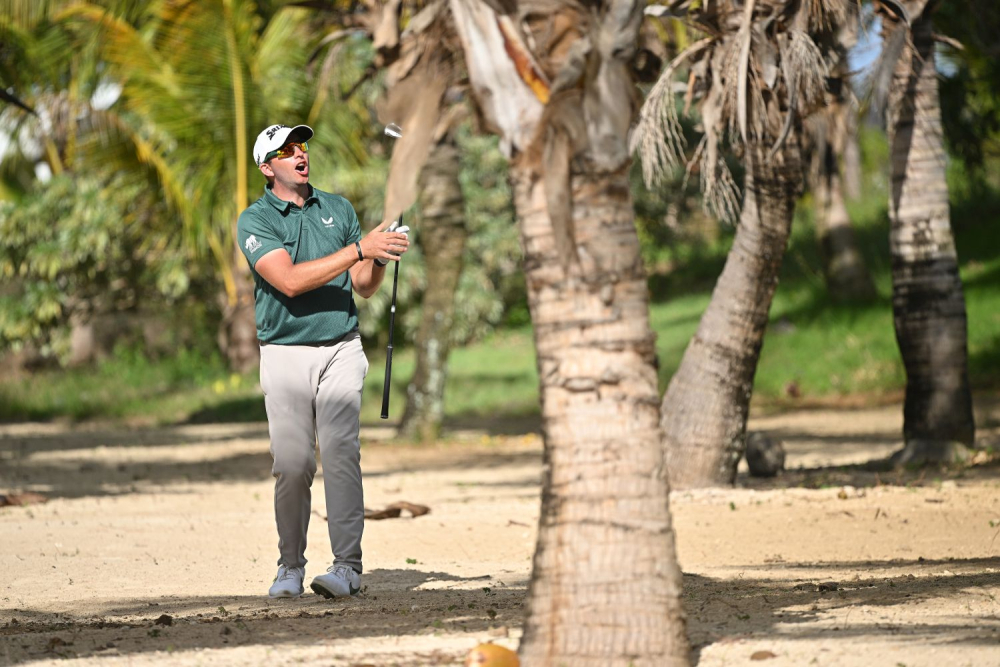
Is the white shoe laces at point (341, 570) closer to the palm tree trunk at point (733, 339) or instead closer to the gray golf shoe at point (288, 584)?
the gray golf shoe at point (288, 584)

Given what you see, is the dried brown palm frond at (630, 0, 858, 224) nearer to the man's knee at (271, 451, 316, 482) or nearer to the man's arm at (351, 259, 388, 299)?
the man's arm at (351, 259, 388, 299)

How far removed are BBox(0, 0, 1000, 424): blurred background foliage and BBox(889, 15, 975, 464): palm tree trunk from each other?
66.6 inches

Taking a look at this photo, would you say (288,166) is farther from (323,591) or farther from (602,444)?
(602,444)

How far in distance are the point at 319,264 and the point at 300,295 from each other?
25cm

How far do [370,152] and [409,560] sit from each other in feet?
58.5

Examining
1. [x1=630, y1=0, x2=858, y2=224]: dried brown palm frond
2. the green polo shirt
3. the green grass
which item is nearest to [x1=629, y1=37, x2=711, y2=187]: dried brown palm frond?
[x1=630, y1=0, x2=858, y2=224]: dried brown palm frond

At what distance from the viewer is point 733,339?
29.3ft

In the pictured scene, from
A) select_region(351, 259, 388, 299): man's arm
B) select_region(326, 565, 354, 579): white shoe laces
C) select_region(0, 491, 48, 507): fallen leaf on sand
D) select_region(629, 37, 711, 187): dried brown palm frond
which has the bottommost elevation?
select_region(0, 491, 48, 507): fallen leaf on sand

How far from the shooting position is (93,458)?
13.8 meters

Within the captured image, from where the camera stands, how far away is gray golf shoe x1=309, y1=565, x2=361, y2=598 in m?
5.45

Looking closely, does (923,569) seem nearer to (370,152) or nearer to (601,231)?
(601,231)

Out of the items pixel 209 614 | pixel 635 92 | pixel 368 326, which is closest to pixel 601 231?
pixel 635 92

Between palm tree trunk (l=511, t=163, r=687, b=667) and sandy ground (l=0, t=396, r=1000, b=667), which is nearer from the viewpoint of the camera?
palm tree trunk (l=511, t=163, r=687, b=667)

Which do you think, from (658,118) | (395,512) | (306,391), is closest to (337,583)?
(306,391)
